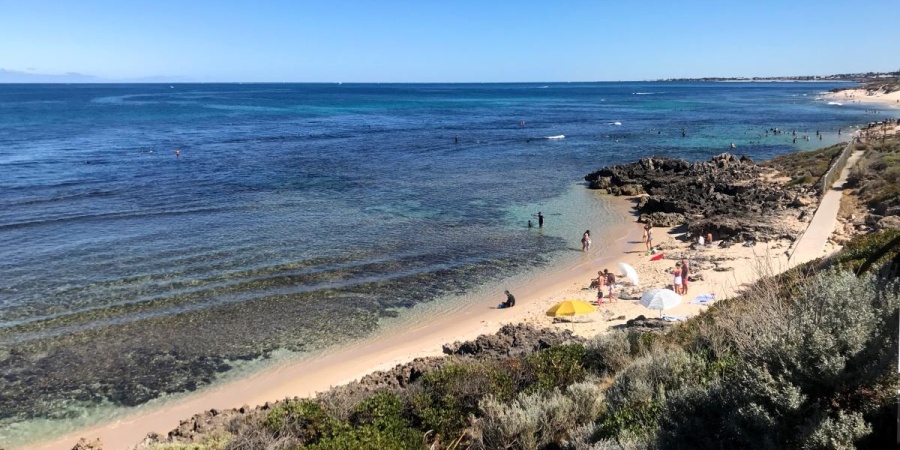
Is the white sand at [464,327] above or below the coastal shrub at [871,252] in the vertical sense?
below

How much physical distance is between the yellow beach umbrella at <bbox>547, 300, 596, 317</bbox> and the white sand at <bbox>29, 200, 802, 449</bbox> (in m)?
0.28

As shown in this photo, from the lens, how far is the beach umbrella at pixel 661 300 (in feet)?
49.0

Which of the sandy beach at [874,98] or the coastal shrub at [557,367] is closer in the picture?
the coastal shrub at [557,367]

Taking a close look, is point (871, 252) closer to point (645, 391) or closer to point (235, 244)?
point (645, 391)

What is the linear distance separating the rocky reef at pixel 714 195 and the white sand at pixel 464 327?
2.19 meters

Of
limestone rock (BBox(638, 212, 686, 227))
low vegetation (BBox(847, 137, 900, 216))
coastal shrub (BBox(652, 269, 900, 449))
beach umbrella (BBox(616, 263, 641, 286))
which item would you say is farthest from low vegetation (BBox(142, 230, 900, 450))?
limestone rock (BBox(638, 212, 686, 227))

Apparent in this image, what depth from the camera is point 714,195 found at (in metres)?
29.4

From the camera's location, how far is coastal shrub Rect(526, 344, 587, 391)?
30.4 ft

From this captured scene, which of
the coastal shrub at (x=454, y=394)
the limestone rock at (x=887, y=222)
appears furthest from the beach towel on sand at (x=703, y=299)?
the coastal shrub at (x=454, y=394)

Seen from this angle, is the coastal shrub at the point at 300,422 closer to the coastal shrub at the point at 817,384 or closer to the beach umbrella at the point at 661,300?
the coastal shrub at the point at 817,384

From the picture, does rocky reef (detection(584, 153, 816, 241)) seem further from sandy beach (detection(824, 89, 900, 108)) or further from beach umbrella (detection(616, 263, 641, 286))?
sandy beach (detection(824, 89, 900, 108))

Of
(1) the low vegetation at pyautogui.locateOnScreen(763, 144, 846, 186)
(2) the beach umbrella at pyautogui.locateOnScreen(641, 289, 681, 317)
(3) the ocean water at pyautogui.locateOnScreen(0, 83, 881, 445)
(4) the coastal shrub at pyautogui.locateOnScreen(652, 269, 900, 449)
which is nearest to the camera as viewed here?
(4) the coastal shrub at pyautogui.locateOnScreen(652, 269, 900, 449)

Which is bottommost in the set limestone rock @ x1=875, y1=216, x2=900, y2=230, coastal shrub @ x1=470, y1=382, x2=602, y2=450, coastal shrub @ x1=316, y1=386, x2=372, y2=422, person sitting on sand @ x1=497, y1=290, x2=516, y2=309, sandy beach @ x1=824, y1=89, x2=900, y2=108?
person sitting on sand @ x1=497, y1=290, x2=516, y2=309

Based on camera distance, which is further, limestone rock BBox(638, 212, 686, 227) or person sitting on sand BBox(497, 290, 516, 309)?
limestone rock BBox(638, 212, 686, 227)
